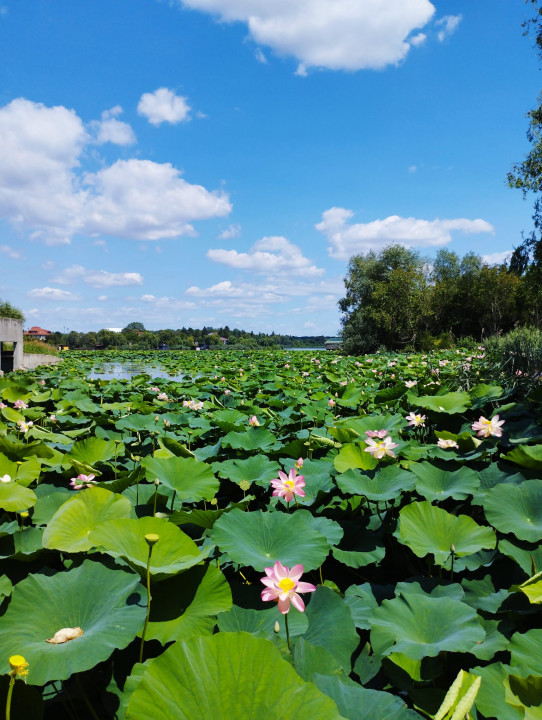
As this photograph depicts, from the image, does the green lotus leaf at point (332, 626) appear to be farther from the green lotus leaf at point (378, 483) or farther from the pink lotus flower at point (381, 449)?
the pink lotus flower at point (381, 449)

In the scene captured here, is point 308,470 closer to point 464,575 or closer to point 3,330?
point 464,575

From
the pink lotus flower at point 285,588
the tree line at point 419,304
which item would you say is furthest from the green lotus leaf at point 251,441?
the tree line at point 419,304

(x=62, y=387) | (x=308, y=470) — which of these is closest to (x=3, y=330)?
(x=62, y=387)

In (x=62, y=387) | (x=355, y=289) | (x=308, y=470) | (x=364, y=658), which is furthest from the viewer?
(x=355, y=289)

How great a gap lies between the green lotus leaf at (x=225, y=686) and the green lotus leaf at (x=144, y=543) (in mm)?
402

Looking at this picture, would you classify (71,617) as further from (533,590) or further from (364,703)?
(533,590)

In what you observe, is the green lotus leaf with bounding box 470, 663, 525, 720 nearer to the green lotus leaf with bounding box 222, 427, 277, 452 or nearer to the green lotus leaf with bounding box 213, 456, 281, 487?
the green lotus leaf with bounding box 213, 456, 281, 487

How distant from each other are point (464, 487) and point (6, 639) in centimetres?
153

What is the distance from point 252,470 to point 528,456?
1179 millimetres

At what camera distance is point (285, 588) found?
0.90m

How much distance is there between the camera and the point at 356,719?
71cm

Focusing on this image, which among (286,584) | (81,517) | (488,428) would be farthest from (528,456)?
(81,517)

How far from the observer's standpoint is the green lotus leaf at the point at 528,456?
1.76 metres

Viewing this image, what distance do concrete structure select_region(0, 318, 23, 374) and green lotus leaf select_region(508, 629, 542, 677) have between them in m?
11.3
